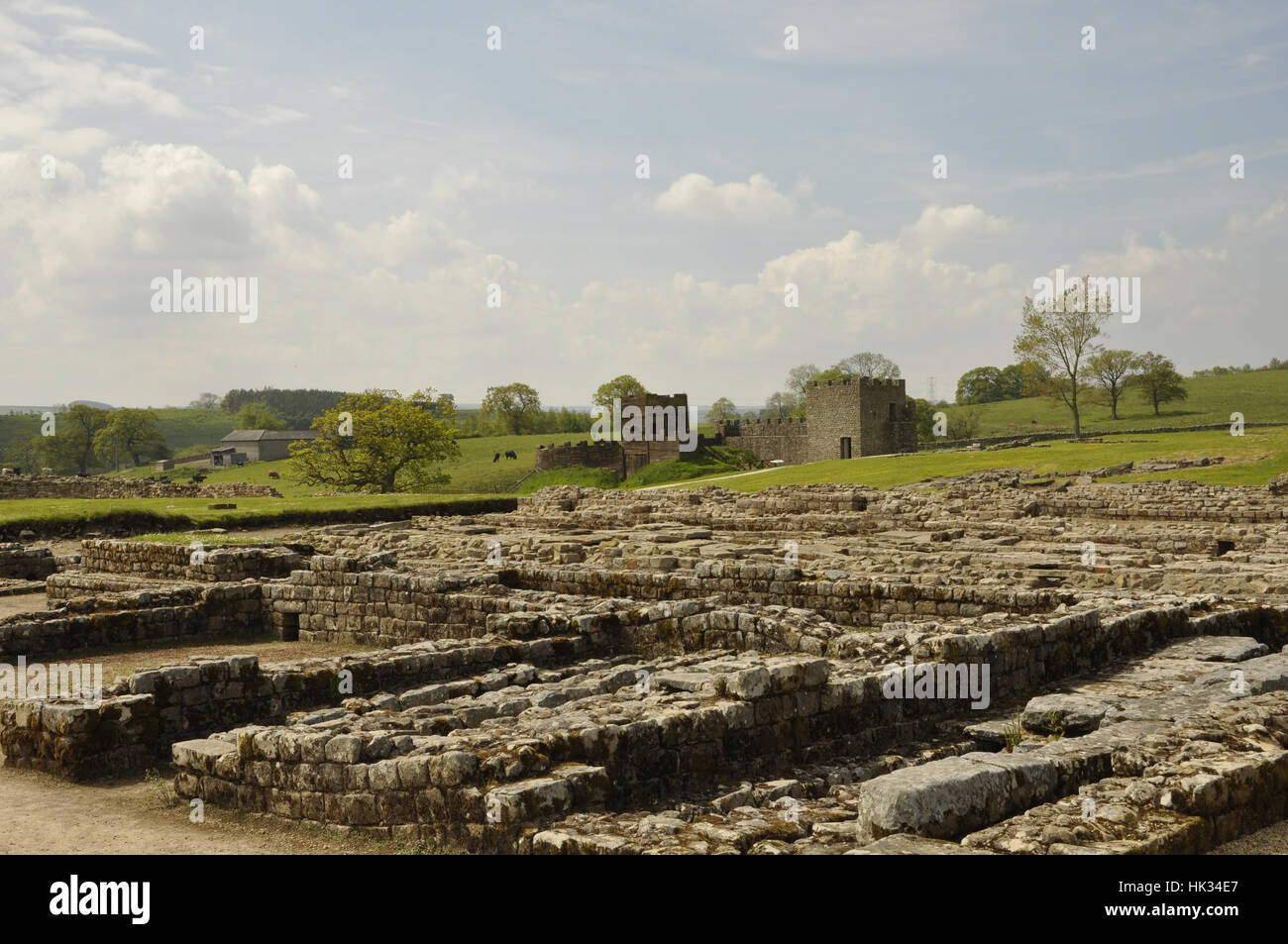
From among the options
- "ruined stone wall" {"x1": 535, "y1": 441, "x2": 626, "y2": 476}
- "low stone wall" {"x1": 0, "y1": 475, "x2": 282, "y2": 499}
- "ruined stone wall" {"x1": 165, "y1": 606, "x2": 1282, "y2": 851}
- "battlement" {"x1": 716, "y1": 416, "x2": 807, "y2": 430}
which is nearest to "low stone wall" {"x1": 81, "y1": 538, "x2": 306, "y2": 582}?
"ruined stone wall" {"x1": 165, "y1": 606, "x2": 1282, "y2": 851}

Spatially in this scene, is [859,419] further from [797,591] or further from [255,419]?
[255,419]

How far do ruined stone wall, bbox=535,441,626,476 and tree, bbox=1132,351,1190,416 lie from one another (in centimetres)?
3987

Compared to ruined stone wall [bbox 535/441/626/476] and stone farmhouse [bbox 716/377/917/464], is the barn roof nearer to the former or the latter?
ruined stone wall [bbox 535/441/626/476]

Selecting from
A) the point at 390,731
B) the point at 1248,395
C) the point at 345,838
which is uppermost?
the point at 1248,395

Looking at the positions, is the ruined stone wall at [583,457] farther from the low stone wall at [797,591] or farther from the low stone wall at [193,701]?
the low stone wall at [193,701]

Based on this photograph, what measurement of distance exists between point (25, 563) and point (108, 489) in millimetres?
29825

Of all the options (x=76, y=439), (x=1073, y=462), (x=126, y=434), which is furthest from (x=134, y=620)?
(x=76, y=439)

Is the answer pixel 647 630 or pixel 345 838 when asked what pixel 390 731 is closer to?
pixel 345 838

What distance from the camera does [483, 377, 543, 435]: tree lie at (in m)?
122

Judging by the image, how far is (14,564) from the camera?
2367 cm

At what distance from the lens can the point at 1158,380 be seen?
272 feet

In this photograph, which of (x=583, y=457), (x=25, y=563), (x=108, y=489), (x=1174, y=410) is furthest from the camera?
(x=1174, y=410)

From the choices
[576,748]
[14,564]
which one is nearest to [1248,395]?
[14,564]
